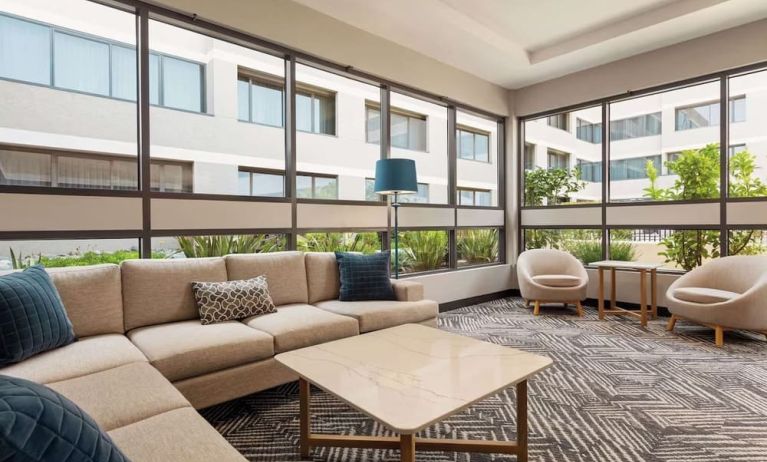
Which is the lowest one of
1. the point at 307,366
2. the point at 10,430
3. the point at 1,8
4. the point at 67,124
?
the point at 307,366

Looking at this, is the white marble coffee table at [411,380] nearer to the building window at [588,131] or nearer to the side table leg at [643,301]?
A: the side table leg at [643,301]

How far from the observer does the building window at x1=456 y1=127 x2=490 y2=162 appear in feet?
18.0

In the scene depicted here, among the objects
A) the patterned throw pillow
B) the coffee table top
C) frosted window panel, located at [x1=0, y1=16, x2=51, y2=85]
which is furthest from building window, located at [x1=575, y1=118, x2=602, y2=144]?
frosted window panel, located at [x1=0, y1=16, x2=51, y2=85]

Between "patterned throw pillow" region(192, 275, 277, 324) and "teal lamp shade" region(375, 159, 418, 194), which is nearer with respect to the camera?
"patterned throw pillow" region(192, 275, 277, 324)

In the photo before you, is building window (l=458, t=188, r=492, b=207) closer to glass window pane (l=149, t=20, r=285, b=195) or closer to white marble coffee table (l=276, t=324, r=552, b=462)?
glass window pane (l=149, t=20, r=285, b=195)

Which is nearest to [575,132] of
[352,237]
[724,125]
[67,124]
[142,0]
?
[724,125]

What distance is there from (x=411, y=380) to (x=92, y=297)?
6.50 feet

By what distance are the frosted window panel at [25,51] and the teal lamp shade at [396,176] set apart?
8.42 feet

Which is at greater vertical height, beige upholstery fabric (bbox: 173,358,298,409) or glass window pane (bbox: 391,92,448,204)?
glass window pane (bbox: 391,92,448,204)

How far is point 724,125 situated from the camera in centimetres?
430

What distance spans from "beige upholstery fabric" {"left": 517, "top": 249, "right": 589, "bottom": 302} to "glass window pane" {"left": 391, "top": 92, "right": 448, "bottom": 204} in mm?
1332

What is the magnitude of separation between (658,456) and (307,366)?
1722 millimetres

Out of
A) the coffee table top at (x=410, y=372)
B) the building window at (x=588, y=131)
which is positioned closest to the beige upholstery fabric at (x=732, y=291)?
the building window at (x=588, y=131)

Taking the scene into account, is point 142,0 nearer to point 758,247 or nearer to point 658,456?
point 658,456
